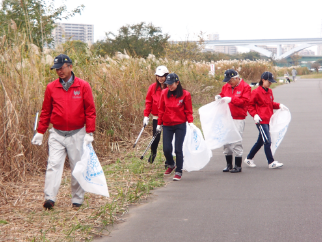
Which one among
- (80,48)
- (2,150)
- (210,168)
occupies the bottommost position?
(210,168)

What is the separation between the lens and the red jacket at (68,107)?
555cm

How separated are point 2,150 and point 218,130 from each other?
3.54 m

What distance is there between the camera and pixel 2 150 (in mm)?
6641

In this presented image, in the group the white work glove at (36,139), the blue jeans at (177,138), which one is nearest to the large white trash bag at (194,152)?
the blue jeans at (177,138)

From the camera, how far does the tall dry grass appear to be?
22.0 feet

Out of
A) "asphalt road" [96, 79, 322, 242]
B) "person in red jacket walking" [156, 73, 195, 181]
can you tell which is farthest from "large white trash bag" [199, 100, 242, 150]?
"person in red jacket walking" [156, 73, 195, 181]

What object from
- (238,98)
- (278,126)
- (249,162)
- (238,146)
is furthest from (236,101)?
(249,162)

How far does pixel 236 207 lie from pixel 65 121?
90.9 inches

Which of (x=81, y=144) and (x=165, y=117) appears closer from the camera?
(x=81, y=144)

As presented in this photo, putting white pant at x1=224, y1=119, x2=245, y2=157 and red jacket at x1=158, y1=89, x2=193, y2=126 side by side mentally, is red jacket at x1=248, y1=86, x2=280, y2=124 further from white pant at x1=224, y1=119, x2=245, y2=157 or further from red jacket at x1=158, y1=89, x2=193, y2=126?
red jacket at x1=158, y1=89, x2=193, y2=126

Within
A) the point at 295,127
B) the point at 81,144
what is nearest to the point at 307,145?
the point at 295,127

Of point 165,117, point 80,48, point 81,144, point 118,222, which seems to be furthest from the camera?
point 80,48

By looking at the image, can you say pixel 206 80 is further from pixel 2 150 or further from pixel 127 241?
pixel 127 241

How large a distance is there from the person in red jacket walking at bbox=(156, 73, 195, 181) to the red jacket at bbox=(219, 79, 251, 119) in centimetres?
85
